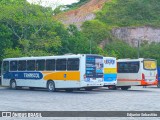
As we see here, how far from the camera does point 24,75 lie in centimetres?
3164

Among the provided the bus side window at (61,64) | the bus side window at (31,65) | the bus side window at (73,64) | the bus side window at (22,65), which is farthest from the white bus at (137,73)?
the bus side window at (22,65)

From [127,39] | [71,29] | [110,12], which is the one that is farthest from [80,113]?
[110,12]

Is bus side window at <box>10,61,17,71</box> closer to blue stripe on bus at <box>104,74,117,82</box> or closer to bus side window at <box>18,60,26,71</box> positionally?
bus side window at <box>18,60,26,71</box>

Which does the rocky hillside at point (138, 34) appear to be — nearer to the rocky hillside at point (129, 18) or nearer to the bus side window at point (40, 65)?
the rocky hillside at point (129, 18)

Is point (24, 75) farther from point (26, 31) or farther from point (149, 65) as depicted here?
point (26, 31)

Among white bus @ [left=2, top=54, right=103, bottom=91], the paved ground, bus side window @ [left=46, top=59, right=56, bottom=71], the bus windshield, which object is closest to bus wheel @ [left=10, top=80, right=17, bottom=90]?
white bus @ [left=2, top=54, right=103, bottom=91]

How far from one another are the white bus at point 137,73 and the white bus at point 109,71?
6.35ft

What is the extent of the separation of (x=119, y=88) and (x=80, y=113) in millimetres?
20985

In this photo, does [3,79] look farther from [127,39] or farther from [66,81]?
[127,39]

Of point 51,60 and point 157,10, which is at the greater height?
point 157,10

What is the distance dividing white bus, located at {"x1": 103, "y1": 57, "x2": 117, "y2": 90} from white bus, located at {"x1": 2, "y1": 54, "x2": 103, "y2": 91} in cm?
147

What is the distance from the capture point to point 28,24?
39812mm

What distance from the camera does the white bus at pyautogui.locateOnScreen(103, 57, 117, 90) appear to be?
30014 millimetres

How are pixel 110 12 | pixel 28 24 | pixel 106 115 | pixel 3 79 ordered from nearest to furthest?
pixel 106 115, pixel 3 79, pixel 28 24, pixel 110 12
